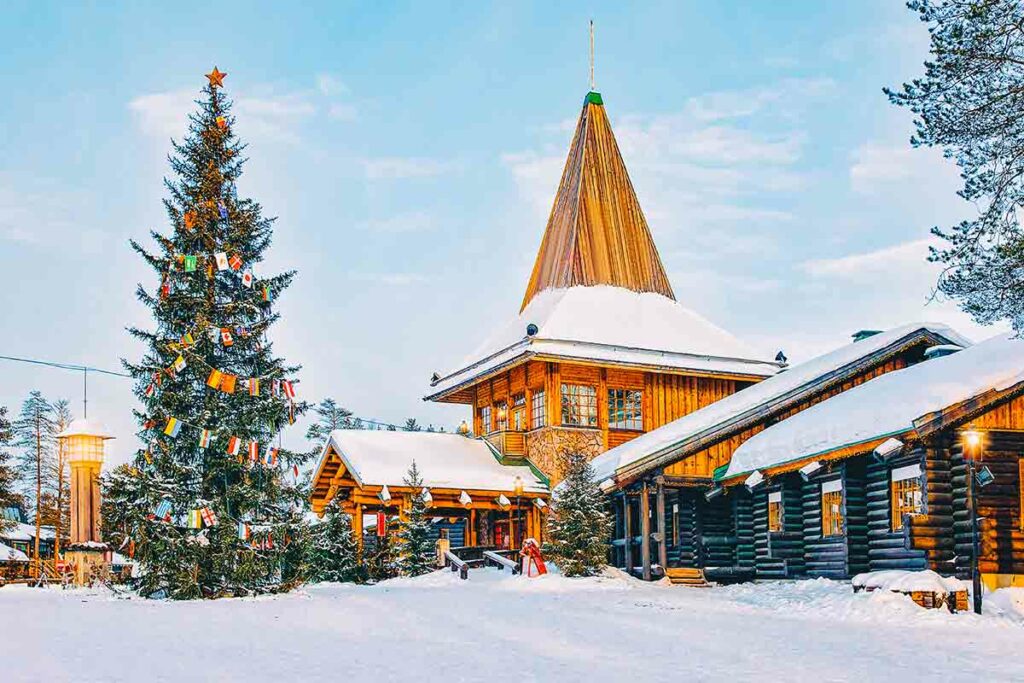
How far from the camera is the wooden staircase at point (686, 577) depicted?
95.6 feet

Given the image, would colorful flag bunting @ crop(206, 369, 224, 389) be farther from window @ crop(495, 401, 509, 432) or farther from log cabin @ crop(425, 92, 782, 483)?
window @ crop(495, 401, 509, 432)

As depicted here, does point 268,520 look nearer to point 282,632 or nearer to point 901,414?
point 282,632

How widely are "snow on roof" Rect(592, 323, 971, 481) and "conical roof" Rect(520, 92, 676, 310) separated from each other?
8.19 meters

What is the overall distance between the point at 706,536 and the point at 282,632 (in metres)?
15.8

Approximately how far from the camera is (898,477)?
23578 mm

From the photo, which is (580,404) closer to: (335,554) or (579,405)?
(579,405)

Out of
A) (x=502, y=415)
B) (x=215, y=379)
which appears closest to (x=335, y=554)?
(x=215, y=379)

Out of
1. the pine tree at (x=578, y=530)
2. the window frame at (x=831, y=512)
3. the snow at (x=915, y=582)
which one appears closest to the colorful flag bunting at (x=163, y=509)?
the pine tree at (x=578, y=530)

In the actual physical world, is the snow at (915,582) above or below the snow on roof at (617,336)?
below

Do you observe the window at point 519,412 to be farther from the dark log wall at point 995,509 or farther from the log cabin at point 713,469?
the dark log wall at point 995,509

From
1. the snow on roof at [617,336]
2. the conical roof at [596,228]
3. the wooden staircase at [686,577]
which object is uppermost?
the conical roof at [596,228]

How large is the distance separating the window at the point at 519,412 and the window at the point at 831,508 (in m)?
13.4

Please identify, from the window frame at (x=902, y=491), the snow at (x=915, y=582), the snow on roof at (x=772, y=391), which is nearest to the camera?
the snow at (x=915, y=582)

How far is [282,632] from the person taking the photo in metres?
16.7
